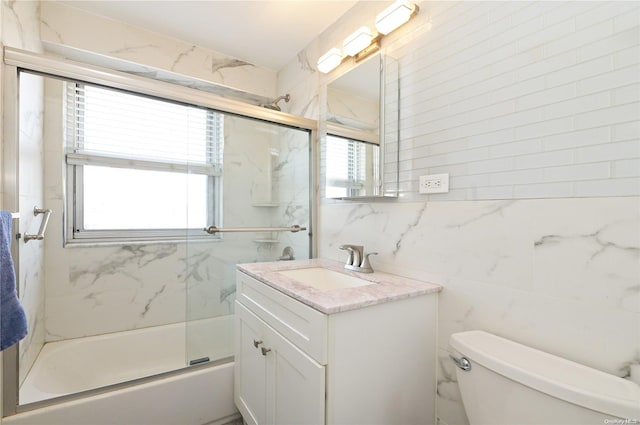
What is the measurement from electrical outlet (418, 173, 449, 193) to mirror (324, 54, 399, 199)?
16 cm

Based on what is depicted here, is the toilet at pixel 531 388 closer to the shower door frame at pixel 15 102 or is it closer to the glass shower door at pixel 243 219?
the glass shower door at pixel 243 219

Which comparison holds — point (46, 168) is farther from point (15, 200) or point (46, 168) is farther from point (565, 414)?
point (565, 414)

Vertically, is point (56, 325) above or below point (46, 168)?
below

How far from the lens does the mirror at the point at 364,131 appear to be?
142 cm

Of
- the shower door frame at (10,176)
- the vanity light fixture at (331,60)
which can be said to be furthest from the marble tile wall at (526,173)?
the shower door frame at (10,176)

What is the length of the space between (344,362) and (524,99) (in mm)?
1039

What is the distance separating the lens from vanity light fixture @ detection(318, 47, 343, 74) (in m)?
1.71

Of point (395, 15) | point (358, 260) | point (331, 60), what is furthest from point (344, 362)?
point (331, 60)

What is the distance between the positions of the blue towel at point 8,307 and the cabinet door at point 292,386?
2.67 ft

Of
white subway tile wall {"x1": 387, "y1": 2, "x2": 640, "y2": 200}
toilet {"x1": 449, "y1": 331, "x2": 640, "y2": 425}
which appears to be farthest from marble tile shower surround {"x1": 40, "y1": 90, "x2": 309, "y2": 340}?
toilet {"x1": 449, "y1": 331, "x2": 640, "y2": 425}

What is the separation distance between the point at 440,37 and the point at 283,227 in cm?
140

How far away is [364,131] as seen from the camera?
1.53 metres

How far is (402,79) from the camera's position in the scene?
1.37 metres

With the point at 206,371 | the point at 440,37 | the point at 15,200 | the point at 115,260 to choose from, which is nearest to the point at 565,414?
the point at 440,37
